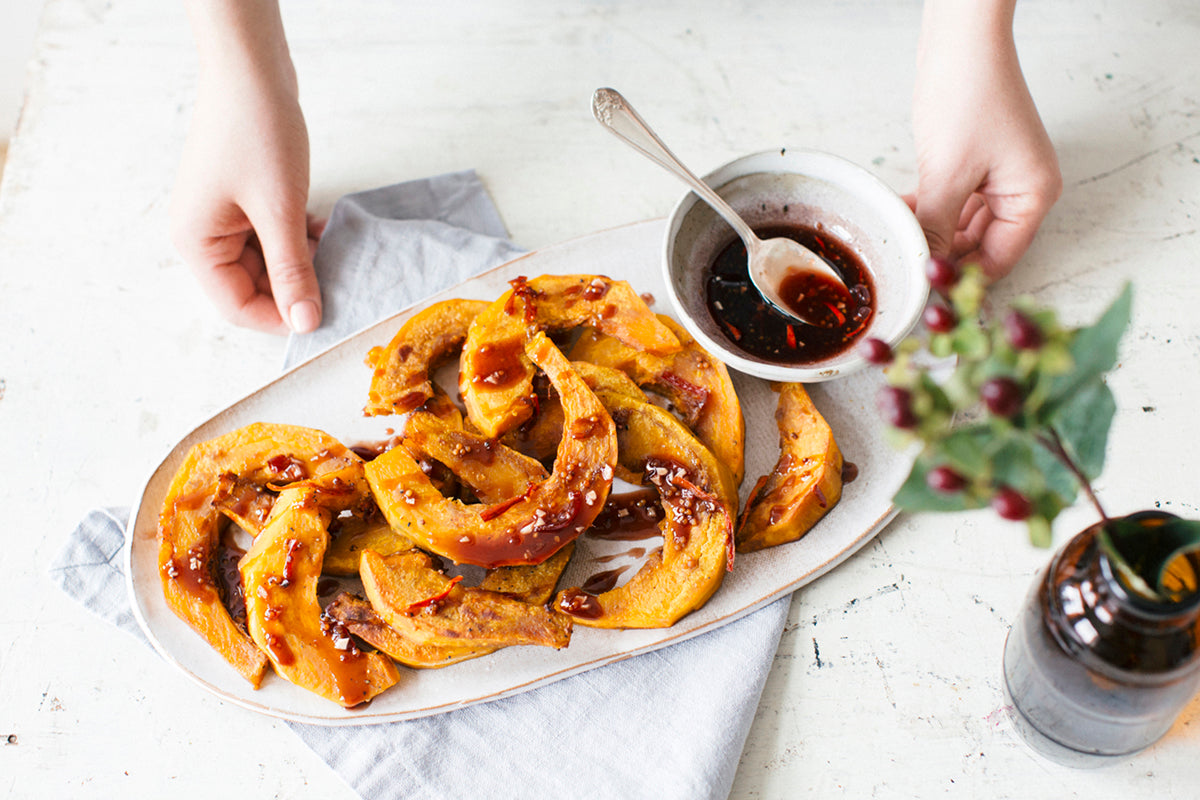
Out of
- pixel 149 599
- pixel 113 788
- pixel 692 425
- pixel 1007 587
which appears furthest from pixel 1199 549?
pixel 113 788

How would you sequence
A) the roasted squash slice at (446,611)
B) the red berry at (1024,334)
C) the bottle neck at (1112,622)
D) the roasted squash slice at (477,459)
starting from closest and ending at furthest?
1. the red berry at (1024,334)
2. the bottle neck at (1112,622)
3. the roasted squash slice at (446,611)
4. the roasted squash slice at (477,459)

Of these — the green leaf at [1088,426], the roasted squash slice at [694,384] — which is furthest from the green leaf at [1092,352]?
the roasted squash slice at [694,384]

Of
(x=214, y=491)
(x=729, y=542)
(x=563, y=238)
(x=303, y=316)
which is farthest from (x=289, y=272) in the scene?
(x=729, y=542)

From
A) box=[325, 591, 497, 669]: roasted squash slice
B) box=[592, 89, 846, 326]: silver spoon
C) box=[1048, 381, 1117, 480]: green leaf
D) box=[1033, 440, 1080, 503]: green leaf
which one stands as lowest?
box=[325, 591, 497, 669]: roasted squash slice

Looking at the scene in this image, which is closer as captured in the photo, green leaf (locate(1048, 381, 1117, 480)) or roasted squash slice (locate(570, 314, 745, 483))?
green leaf (locate(1048, 381, 1117, 480))

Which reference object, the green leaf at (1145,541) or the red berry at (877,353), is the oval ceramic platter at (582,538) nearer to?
the green leaf at (1145,541)

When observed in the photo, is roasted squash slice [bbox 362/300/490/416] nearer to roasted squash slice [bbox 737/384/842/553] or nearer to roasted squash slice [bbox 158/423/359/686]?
roasted squash slice [bbox 158/423/359/686]

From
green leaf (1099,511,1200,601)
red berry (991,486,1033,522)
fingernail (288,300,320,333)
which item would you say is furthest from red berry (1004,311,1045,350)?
fingernail (288,300,320,333)
